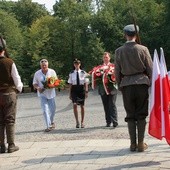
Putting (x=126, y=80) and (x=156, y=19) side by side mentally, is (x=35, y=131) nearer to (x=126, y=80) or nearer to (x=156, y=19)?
(x=126, y=80)

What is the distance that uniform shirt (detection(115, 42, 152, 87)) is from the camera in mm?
6672

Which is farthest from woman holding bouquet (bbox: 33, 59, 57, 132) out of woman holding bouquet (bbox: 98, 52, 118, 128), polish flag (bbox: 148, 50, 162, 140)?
polish flag (bbox: 148, 50, 162, 140)

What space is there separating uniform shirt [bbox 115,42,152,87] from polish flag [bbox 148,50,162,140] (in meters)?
0.31

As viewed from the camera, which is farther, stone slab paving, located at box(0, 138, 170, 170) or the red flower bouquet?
the red flower bouquet

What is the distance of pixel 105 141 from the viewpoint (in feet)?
25.8

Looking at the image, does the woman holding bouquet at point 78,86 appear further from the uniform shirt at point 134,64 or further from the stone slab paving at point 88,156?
the uniform shirt at point 134,64

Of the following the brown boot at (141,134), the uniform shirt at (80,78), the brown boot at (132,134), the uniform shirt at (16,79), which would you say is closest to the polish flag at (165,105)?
the brown boot at (141,134)

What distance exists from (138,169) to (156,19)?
3113cm

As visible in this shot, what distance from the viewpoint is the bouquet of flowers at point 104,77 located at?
403 inches

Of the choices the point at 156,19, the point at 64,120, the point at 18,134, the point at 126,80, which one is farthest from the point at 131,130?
the point at 156,19

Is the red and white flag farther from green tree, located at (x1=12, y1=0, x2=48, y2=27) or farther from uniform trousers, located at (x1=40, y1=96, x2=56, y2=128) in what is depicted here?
green tree, located at (x1=12, y1=0, x2=48, y2=27)

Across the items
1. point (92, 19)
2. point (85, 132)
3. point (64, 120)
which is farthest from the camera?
point (92, 19)

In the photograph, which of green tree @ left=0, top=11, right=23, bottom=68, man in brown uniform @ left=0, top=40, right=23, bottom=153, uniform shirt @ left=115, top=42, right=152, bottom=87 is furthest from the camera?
green tree @ left=0, top=11, right=23, bottom=68

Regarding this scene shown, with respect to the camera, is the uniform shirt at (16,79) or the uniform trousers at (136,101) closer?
the uniform trousers at (136,101)
